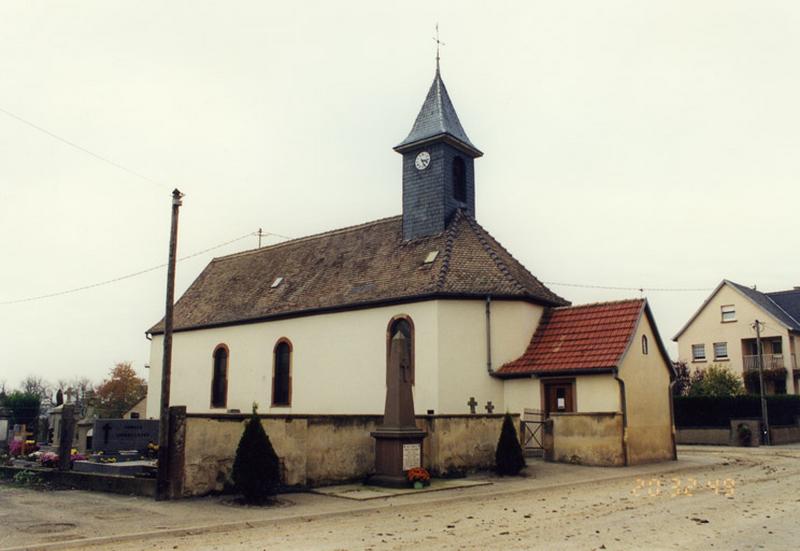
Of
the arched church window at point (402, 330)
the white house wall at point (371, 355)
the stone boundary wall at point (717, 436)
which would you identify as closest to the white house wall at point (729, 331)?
the stone boundary wall at point (717, 436)

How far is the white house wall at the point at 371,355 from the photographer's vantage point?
80.1ft

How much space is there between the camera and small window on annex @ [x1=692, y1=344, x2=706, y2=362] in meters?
53.3

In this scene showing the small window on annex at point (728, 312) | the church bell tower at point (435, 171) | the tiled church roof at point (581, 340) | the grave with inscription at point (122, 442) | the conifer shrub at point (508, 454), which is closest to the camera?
the grave with inscription at point (122, 442)

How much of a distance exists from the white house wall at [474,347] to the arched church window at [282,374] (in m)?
7.62

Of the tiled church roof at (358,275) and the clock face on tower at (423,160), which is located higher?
the clock face on tower at (423,160)

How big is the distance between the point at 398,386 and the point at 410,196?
14062mm

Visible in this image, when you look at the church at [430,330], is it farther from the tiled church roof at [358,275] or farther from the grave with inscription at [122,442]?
the grave with inscription at [122,442]

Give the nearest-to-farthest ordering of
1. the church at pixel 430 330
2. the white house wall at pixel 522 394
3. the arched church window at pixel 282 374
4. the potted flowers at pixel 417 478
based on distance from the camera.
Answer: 1. the potted flowers at pixel 417 478
2. the church at pixel 430 330
3. the white house wall at pixel 522 394
4. the arched church window at pixel 282 374

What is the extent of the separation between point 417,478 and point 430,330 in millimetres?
8901

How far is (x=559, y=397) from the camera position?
77.8ft

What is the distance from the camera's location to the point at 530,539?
987cm

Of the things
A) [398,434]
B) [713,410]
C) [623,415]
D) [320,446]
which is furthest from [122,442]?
[713,410]

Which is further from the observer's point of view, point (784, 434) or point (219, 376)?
point (784, 434)

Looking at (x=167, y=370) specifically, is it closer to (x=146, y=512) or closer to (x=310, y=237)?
(x=146, y=512)
